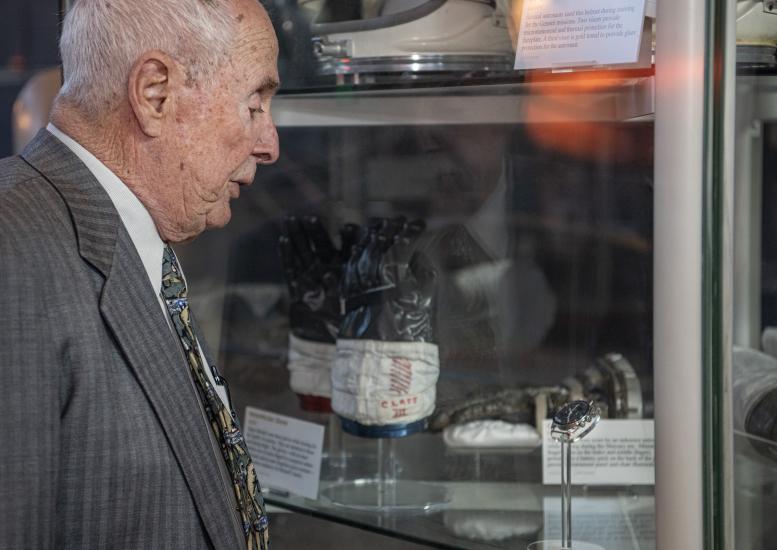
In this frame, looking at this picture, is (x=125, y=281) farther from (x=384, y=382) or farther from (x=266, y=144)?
(x=384, y=382)

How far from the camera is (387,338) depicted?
3.81 ft

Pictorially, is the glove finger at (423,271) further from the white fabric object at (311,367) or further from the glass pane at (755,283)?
the glass pane at (755,283)

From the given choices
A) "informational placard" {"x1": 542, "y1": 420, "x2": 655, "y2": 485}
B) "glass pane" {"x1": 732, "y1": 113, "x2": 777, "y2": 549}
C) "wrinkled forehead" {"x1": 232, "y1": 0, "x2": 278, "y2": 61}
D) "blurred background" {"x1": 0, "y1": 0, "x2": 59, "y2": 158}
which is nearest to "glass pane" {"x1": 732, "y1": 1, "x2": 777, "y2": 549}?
"glass pane" {"x1": 732, "y1": 113, "x2": 777, "y2": 549}

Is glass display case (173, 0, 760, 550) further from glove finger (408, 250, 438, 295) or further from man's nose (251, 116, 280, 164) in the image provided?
man's nose (251, 116, 280, 164)

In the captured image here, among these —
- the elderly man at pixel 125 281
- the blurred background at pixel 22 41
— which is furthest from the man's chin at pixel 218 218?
the blurred background at pixel 22 41

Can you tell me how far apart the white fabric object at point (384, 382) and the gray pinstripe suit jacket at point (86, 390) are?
0.35m

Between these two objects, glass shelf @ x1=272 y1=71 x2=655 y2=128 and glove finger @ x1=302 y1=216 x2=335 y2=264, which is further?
glove finger @ x1=302 y1=216 x2=335 y2=264

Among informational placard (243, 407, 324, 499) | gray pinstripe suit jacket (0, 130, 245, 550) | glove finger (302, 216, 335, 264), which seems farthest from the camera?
glove finger (302, 216, 335, 264)

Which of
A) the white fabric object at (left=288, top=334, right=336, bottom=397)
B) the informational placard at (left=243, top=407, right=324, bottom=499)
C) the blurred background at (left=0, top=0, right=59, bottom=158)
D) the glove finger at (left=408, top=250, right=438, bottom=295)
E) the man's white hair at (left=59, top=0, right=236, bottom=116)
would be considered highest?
the blurred background at (left=0, top=0, right=59, bottom=158)

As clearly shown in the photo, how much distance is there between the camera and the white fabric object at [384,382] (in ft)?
3.69

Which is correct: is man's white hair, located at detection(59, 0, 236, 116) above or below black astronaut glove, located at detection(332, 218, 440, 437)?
above

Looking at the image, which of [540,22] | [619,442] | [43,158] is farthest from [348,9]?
[619,442]

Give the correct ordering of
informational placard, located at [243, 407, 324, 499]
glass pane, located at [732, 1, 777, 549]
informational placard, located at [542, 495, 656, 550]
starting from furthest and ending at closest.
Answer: informational placard, located at [243, 407, 324, 499] < informational placard, located at [542, 495, 656, 550] < glass pane, located at [732, 1, 777, 549]

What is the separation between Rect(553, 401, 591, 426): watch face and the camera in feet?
2.80
